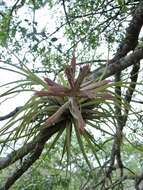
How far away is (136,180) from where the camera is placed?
2508mm

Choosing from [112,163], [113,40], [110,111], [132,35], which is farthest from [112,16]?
[110,111]

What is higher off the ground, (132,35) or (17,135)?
(132,35)

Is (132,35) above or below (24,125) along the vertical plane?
above

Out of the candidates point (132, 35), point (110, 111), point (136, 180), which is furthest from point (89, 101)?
point (136, 180)

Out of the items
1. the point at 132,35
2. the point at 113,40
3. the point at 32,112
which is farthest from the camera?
the point at 113,40

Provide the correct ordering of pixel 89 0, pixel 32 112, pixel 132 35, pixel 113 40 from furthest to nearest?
1. pixel 89 0
2. pixel 113 40
3. pixel 132 35
4. pixel 32 112

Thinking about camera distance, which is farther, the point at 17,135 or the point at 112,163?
the point at 112,163

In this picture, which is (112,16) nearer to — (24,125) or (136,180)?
(136,180)

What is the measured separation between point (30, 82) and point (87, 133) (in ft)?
0.62

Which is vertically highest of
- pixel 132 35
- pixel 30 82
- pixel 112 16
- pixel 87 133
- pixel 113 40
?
pixel 112 16

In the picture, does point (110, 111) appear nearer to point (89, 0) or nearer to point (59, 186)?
point (59, 186)

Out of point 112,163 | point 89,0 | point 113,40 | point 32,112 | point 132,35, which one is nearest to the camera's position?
point 32,112

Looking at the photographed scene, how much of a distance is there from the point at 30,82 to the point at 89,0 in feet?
6.91

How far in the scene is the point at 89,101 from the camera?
1.17 m
